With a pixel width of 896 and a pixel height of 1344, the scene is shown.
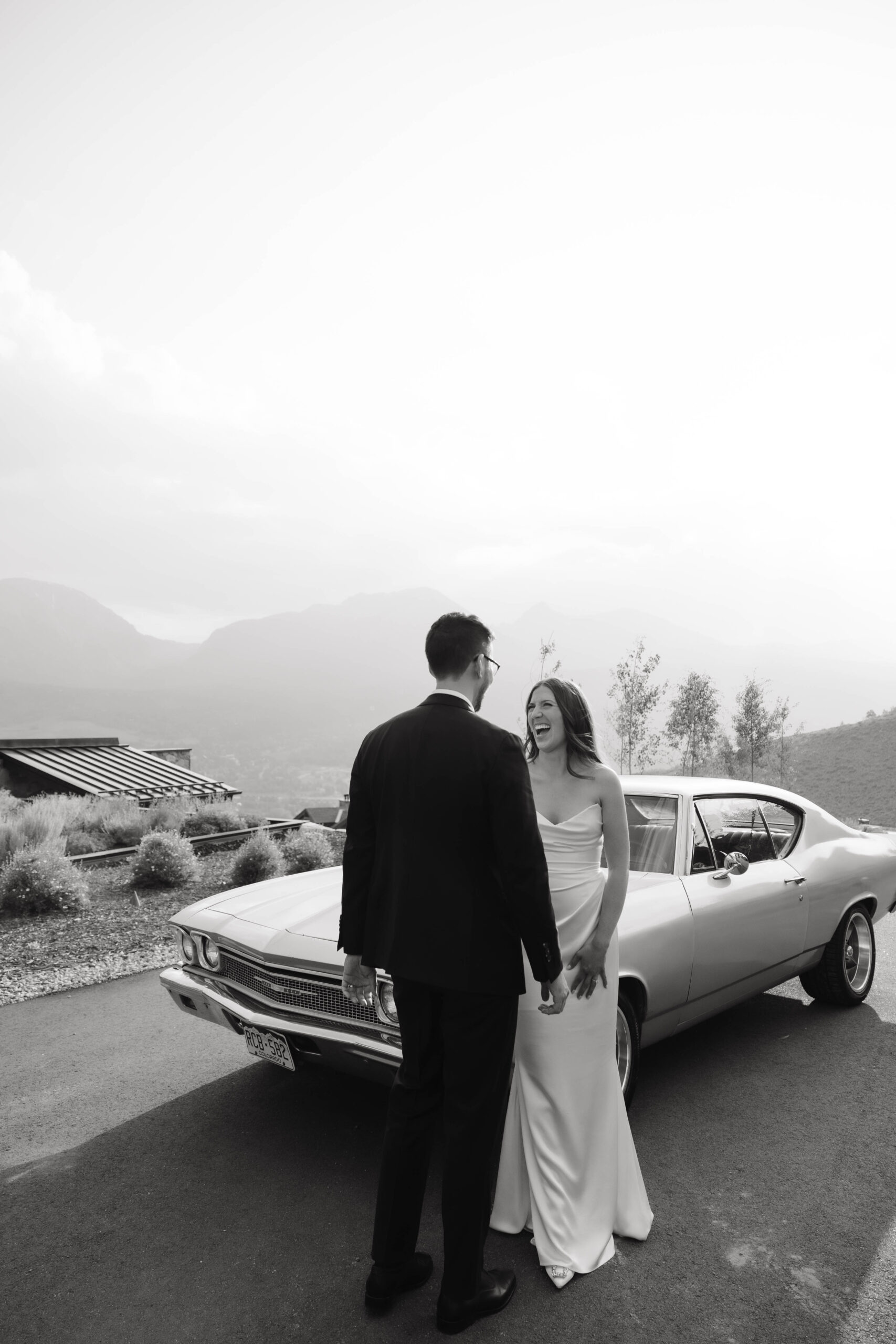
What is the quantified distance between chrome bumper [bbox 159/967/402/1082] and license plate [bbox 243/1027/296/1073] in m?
0.03

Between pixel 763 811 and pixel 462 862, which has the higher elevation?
pixel 462 862

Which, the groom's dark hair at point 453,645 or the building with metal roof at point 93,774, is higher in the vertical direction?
the groom's dark hair at point 453,645

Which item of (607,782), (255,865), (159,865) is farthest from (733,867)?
(159,865)

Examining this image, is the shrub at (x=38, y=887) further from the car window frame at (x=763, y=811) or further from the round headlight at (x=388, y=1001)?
the car window frame at (x=763, y=811)

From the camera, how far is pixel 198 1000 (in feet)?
12.8

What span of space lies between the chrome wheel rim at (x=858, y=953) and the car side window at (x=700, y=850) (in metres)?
1.53

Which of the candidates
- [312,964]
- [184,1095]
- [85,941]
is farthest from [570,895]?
[85,941]

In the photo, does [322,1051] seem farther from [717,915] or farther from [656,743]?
[656,743]

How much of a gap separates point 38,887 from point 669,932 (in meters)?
6.16

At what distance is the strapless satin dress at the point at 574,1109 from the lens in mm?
2857

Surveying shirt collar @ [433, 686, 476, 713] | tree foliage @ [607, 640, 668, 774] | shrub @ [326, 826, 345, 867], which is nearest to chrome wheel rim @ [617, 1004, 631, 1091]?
shirt collar @ [433, 686, 476, 713]

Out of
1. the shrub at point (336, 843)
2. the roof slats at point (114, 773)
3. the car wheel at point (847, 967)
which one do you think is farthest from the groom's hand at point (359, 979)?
the roof slats at point (114, 773)

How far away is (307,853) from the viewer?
33.4ft

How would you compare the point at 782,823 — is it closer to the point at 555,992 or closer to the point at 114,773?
the point at 555,992
